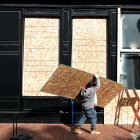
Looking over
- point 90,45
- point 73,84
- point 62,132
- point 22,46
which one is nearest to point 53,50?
point 22,46

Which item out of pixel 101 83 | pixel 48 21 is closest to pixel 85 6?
pixel 48 21

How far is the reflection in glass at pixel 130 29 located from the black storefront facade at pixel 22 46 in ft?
0.78

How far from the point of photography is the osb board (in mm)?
10477

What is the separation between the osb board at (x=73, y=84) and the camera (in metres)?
10.5

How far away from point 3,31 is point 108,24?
3.47 metres

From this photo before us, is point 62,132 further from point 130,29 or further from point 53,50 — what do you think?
point 130,29

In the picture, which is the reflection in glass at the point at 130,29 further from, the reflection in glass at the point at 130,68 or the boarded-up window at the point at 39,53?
the boarded-up window at the point at 39,53

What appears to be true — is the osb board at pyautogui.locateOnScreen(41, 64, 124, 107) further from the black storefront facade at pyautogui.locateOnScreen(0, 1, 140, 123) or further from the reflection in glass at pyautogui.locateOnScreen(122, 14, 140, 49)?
the reflection in glass at pyautogui.locateOnScreen(122, 14, 140, 49)

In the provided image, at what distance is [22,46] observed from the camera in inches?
483

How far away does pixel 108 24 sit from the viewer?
12273mm

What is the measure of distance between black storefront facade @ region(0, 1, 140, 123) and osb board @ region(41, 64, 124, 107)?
132 centimetres

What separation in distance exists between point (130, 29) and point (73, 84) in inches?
123

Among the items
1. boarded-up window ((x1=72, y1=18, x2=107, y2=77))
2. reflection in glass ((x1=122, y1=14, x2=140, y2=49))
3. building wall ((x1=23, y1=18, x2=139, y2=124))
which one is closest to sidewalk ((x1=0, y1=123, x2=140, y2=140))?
building wall ((x1=23, y1=18, x2=139, y2=124))

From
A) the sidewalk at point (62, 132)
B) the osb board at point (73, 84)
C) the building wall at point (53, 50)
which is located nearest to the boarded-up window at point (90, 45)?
the building wall at point (53, 50)
